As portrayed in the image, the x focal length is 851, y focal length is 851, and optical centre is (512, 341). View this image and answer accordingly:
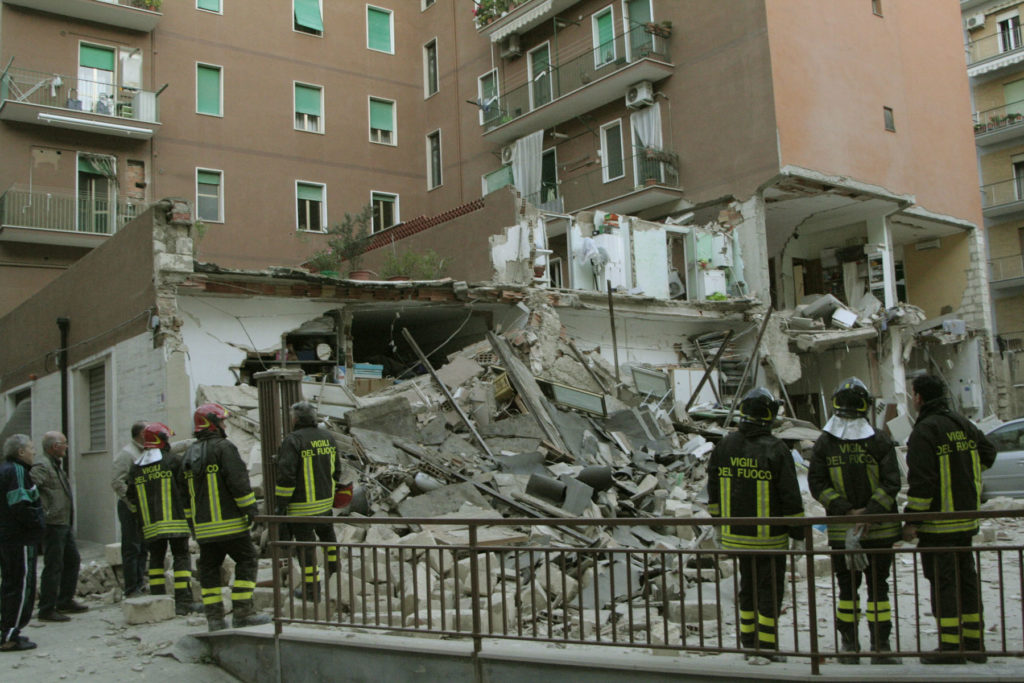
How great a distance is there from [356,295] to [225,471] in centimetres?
723

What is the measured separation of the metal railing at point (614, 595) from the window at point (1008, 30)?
32.0 metres

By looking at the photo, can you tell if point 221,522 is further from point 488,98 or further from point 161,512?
point 488,98

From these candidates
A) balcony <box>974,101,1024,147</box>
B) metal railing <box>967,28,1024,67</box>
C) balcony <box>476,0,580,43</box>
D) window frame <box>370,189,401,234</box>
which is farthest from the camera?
metal railing <box>967,28,1024,67</box>

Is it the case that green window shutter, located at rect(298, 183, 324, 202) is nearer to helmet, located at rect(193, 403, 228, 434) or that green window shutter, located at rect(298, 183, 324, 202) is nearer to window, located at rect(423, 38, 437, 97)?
window, located at rect(423, 38, 437, 97)

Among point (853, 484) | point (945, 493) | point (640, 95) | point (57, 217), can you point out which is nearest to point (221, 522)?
point (853, 484)

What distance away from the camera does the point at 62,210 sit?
70.6 ft

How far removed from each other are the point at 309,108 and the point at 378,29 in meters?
4.19

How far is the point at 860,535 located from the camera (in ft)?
15.9

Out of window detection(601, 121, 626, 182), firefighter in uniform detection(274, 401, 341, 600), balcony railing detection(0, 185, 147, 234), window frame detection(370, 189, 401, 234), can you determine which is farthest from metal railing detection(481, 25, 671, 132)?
firefighter in uniform detection(274, 401, 341, 600)

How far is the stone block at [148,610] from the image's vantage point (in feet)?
23.5

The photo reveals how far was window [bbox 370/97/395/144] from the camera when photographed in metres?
28.3

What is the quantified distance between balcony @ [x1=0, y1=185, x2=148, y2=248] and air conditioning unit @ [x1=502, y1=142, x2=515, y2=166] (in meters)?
10.7

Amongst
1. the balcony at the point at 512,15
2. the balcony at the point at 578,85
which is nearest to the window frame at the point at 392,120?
the balcony at the point at 578,85

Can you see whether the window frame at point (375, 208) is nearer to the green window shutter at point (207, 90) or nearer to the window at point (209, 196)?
the window at point (209, 196)
